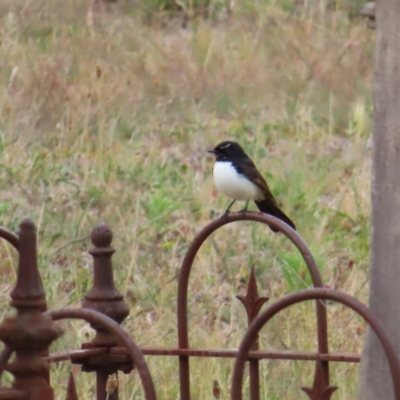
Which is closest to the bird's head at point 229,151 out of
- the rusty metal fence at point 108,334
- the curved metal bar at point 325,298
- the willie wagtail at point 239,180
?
the willie wagtail at point 239,180

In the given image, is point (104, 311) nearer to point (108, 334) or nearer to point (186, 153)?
point (108, 334)

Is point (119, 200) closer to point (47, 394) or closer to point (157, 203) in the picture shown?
point (157, 203)

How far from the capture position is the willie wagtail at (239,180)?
4.19m

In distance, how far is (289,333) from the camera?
411 cm

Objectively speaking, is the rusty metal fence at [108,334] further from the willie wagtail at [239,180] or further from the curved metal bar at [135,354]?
the willie wagtail at [239,180]

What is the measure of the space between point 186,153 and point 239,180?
2295 mm

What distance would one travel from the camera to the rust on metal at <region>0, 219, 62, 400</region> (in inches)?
57.6

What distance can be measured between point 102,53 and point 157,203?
8.15ft

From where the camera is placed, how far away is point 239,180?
13.8 feet

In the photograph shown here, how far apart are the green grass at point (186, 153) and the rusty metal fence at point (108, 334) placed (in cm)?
93

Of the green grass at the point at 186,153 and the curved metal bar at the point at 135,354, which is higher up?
the green grass at the point at 186,153

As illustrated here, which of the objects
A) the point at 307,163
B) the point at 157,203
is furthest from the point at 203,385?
the point at 307,163

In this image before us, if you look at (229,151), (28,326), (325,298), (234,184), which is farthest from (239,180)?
(28,326)

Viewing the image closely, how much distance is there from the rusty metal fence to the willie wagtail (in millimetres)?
1416
